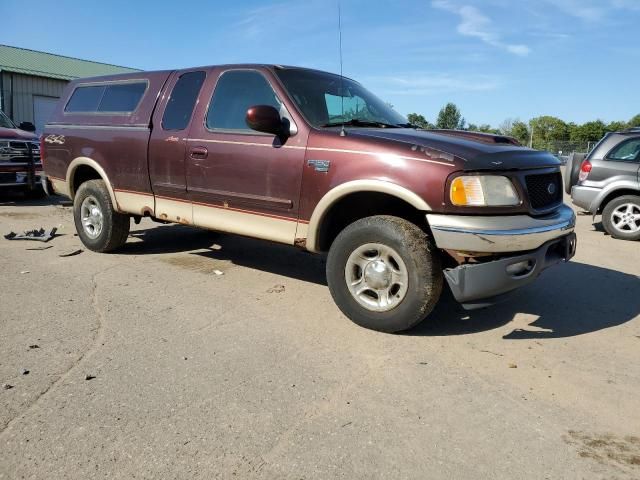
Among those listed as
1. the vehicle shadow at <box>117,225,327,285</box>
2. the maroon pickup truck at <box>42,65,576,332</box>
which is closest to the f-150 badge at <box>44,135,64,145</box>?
the maroon pickup truck at <box>42,65,576,332</box>

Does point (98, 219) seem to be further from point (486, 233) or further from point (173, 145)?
point (486, 233)

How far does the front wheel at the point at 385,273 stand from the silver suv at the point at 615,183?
6.17m

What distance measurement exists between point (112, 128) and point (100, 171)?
19.7 inches

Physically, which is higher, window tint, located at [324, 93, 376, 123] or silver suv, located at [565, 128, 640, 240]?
window tint, located at [324, 93, 376, 123]

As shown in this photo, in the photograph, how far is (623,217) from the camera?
8.38 m

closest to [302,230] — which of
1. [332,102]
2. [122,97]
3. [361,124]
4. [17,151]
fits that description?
[361,124]

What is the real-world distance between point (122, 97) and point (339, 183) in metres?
3.21

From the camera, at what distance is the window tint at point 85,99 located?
6.15 m

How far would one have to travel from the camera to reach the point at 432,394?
118 inches

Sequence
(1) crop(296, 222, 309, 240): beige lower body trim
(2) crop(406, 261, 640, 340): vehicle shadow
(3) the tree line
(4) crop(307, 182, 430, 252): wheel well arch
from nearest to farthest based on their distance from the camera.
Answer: (4) crop(307, 182, 430, 252): wheel well arch
(2) crop(406, 261, 640, 340): vehicle shadow
(1) crop(296, 222, 309, 240): beige lower body trim
(3) the tree line

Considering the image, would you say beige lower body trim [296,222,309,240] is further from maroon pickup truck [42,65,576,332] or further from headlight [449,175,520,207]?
headlight [449,175,520,207]

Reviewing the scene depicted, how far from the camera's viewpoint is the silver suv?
8289 millimetres

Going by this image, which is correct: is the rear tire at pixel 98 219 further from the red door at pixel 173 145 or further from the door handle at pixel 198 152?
the door handle at pixel 198 152

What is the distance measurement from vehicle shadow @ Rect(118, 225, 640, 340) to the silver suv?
275cm
